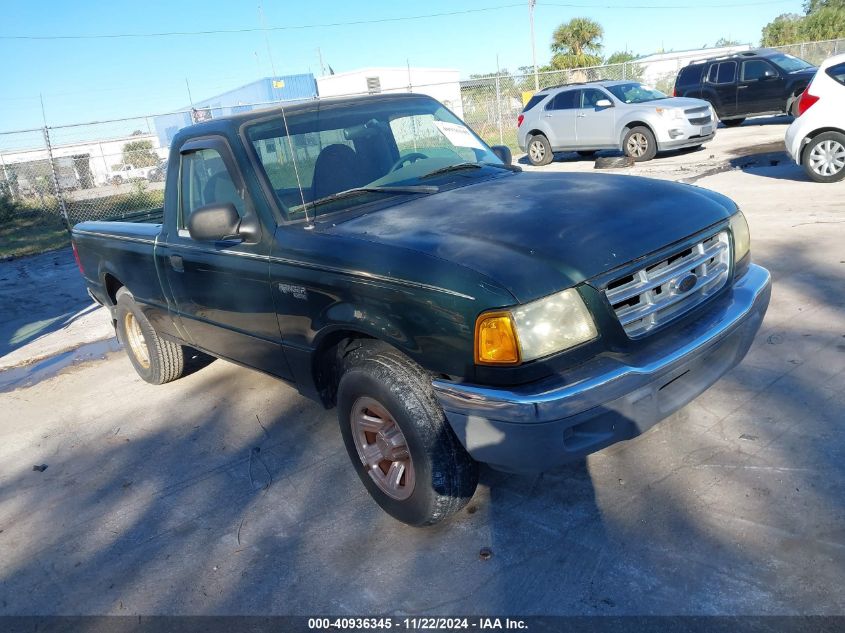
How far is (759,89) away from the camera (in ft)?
56.7

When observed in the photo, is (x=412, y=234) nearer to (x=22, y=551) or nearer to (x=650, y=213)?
(x=650, y=213)

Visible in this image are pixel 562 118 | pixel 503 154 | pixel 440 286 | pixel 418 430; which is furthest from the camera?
pixel 562 118

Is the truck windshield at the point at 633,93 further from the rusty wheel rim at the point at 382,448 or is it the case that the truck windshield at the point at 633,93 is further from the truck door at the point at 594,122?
the rusty wheel rim at the point at 382,448

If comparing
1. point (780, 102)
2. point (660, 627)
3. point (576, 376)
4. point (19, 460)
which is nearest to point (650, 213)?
point (576, 376)

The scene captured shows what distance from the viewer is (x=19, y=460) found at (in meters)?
4.58

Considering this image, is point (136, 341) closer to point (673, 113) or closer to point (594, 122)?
point (673, 113)

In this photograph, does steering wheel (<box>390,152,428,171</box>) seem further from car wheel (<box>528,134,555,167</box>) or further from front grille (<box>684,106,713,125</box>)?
car wheel (<box>528,134,555,167</box>)

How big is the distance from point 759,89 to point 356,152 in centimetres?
1678

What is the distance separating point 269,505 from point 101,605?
2.89ft

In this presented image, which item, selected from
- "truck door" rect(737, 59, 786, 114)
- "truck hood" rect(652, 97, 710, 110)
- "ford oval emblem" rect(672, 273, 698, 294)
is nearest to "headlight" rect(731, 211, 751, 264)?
"ford oval emblem" rect(672, 273, 698, 294)

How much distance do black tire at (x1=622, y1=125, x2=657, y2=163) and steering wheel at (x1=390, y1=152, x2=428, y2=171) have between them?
1157 centimetres

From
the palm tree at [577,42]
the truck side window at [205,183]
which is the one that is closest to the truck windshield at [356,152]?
the truck side window at [205,183]

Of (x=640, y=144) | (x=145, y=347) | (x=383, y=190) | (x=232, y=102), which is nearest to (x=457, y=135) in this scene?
(x=383, y=190)

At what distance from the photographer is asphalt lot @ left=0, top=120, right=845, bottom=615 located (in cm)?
265
